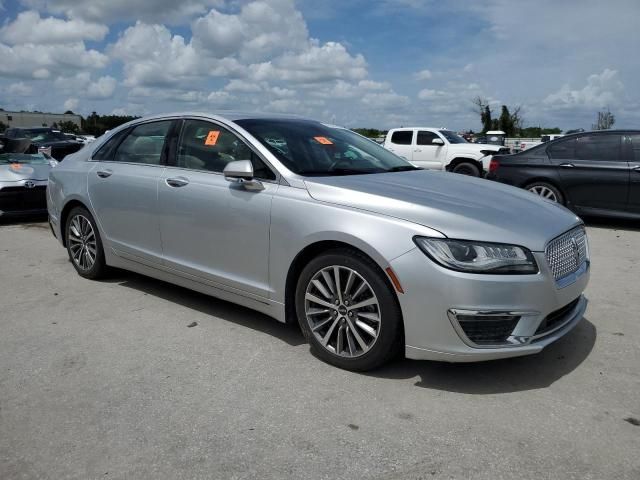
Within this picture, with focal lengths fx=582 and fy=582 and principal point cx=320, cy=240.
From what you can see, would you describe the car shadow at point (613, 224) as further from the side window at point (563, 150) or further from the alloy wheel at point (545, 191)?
the side window at point (563, 150)

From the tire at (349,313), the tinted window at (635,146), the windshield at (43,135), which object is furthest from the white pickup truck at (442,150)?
the windshield at (43,135)

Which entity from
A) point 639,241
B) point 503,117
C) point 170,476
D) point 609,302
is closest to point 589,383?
point 609,302

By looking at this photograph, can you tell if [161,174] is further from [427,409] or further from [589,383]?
[589,383]

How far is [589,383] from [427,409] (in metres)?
1.02

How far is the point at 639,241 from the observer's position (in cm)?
763

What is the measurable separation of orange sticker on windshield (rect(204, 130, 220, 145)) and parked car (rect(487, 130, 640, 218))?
6.17 metres

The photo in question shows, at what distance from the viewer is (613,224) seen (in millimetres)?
9172

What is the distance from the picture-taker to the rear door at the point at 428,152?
16078 millimetres

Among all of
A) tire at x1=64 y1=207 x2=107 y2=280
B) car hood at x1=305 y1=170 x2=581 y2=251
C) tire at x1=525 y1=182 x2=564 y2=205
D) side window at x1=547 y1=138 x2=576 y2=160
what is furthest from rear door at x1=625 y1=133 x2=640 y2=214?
tire at x1=64 y1=207 x2=107 y2=280

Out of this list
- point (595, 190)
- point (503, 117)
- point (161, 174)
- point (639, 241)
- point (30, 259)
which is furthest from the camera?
point (503, 117)

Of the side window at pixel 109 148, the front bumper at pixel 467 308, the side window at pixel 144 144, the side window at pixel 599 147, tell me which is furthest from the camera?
the side window at pixel 599 147

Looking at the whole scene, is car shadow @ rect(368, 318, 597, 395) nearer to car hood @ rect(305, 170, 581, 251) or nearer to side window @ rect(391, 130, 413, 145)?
car hood @ rect(305, 170, 581, 251)

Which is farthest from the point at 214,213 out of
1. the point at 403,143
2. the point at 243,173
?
the point at 403,143

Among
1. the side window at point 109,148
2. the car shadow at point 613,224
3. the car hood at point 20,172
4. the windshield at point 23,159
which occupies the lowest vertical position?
the car shadow at point 613,224
